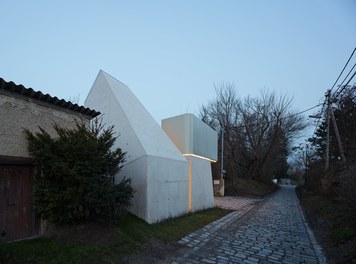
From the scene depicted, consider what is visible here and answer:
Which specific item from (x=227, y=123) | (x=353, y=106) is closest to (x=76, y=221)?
(x=353, y=106)

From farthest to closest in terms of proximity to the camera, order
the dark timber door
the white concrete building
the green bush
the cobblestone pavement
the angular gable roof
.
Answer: the white concrete building, the angular gable roof, the cobblestone pavement, the green bush, the dark timber door

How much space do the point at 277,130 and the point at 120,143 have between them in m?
35.5

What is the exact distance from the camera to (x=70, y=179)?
23.8ft

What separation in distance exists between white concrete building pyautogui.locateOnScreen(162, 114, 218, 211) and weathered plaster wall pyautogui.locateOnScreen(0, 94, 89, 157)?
8113mm

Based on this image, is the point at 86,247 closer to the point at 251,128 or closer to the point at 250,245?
the point at 250,245

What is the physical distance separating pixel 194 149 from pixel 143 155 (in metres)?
5.61

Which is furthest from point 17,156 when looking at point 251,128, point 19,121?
point 251,128

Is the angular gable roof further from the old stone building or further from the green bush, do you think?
the old stone building

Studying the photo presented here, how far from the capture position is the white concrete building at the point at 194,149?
15.4 m

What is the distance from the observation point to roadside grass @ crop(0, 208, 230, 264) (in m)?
5.99

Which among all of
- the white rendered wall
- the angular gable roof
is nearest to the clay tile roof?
the angular gable roof

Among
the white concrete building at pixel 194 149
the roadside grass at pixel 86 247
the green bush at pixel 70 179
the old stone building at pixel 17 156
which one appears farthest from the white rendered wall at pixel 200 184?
the old stone building at pixel 17 156

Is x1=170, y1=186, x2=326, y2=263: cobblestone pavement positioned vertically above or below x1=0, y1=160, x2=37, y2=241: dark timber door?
below

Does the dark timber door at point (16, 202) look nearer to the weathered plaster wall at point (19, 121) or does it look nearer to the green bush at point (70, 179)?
A: the green bush at point (70, 179)
